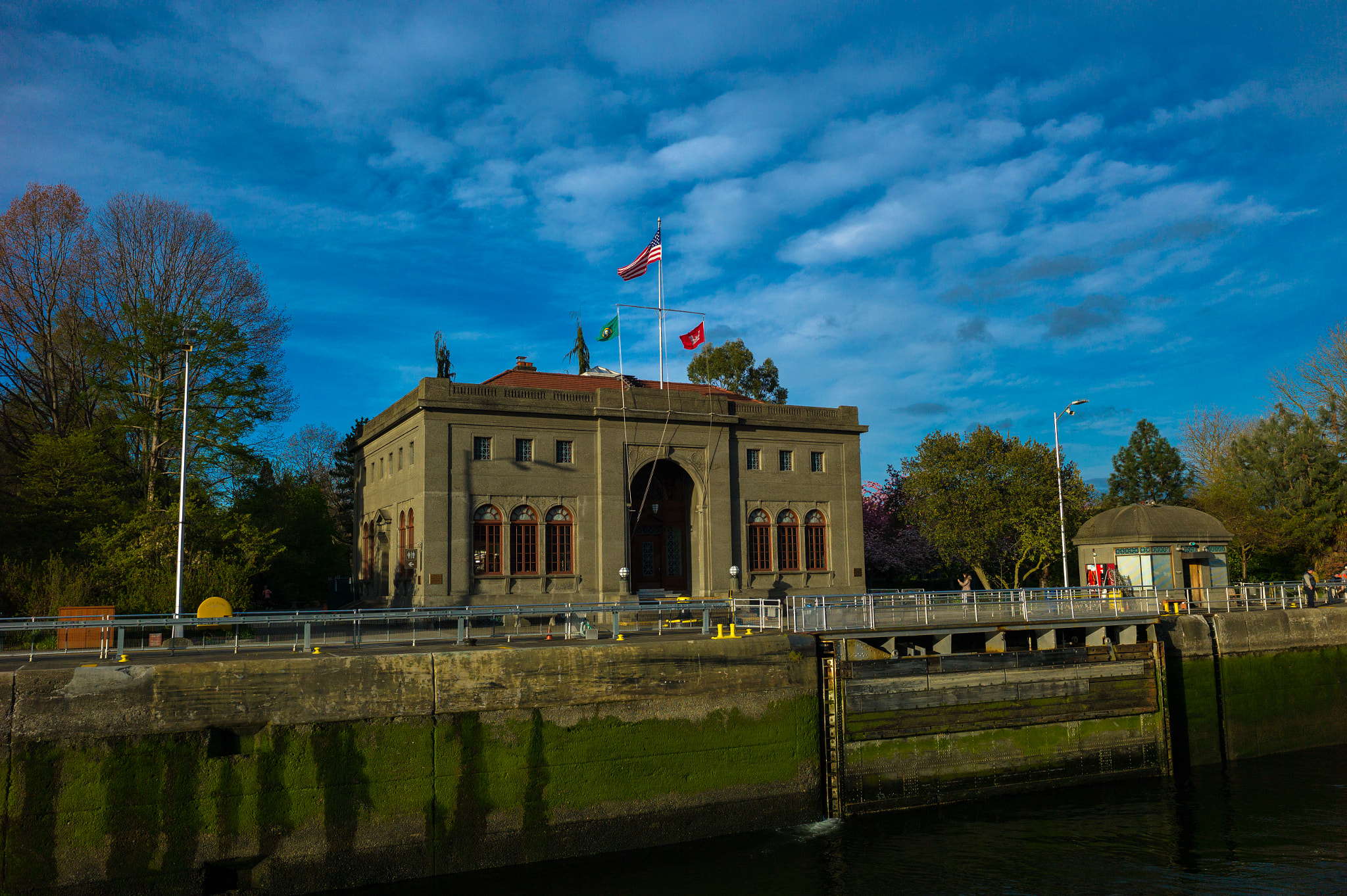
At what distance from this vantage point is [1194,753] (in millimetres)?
27094

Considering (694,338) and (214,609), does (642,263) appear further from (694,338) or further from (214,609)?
(214,609)

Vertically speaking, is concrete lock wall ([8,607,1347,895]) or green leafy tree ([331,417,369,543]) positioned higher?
green leafy tree ([331,417,369,543])

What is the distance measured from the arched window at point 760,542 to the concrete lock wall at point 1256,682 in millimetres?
17917

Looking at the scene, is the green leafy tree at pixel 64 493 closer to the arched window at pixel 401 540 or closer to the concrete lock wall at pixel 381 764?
the arched window at pixel 401 540

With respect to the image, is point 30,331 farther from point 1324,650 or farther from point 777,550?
point 1324,650

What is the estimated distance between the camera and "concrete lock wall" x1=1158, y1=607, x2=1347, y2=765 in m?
27.6

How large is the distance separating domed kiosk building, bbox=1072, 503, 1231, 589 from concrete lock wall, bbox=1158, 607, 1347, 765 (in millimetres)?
3411

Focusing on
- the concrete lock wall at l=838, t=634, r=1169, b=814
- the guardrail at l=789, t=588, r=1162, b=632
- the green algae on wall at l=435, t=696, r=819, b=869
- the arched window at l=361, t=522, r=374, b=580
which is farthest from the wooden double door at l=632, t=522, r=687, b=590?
the green algae on wall at l=435, t=696, r=819, b=869

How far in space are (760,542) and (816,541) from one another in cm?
305

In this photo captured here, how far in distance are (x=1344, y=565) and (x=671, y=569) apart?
35.1 metres

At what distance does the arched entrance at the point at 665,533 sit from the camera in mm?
41656

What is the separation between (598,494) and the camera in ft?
127

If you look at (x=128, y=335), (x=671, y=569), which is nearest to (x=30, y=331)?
(x=128, y=335)

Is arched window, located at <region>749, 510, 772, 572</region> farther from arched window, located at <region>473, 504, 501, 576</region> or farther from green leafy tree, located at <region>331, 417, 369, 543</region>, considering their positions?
green leafy tree, located at <region>331, 417, 369, 543</region>
